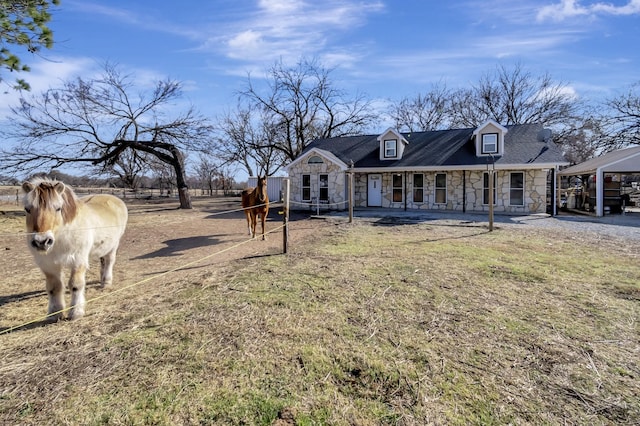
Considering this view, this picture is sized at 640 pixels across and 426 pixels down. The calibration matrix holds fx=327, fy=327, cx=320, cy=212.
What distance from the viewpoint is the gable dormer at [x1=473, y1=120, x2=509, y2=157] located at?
53.3 ft

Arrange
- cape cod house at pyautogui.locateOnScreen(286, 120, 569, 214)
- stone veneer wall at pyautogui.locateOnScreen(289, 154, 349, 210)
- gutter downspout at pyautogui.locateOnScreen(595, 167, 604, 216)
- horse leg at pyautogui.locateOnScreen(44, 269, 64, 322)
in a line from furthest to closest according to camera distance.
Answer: stone veneer wall at pyautogui.locateOnScreen(289, 154, 349, 210) → cape cod house at pyautogui.locateOnScreen(286, 120, 569, 214) → gutter downspout at pyautogui.locateOnScreen(595, 167, 604, 216) → horse leg at pyautogui.locateOnScreen(44, 269, 64, 322)

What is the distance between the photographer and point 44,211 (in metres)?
3.23

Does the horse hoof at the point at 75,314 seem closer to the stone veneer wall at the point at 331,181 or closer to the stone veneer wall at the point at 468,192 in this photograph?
the stone veneer wall at the point at 331,181

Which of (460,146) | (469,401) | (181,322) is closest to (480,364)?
(469,401)

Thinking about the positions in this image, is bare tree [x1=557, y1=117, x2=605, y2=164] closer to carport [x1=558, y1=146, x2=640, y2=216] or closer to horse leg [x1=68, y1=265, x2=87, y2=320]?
carport [x1=558, y1=146, x2=640, y2=216]

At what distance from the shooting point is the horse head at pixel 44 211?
3.15m

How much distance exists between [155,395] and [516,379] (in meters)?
2.84

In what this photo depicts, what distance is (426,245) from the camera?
26.5 feet

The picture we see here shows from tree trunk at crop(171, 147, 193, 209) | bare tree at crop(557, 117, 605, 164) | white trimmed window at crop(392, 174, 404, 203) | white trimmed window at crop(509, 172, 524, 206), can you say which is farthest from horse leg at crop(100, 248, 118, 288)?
bare tree at crop(557, 117, 605, 164)

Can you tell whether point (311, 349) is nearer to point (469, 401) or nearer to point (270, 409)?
point (270, 409)

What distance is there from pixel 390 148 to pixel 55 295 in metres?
17.1

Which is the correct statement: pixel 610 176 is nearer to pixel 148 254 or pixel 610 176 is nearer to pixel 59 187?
pixel 148 254

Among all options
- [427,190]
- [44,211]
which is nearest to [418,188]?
[427,190]

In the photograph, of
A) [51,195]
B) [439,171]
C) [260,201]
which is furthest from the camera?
[439,171]
